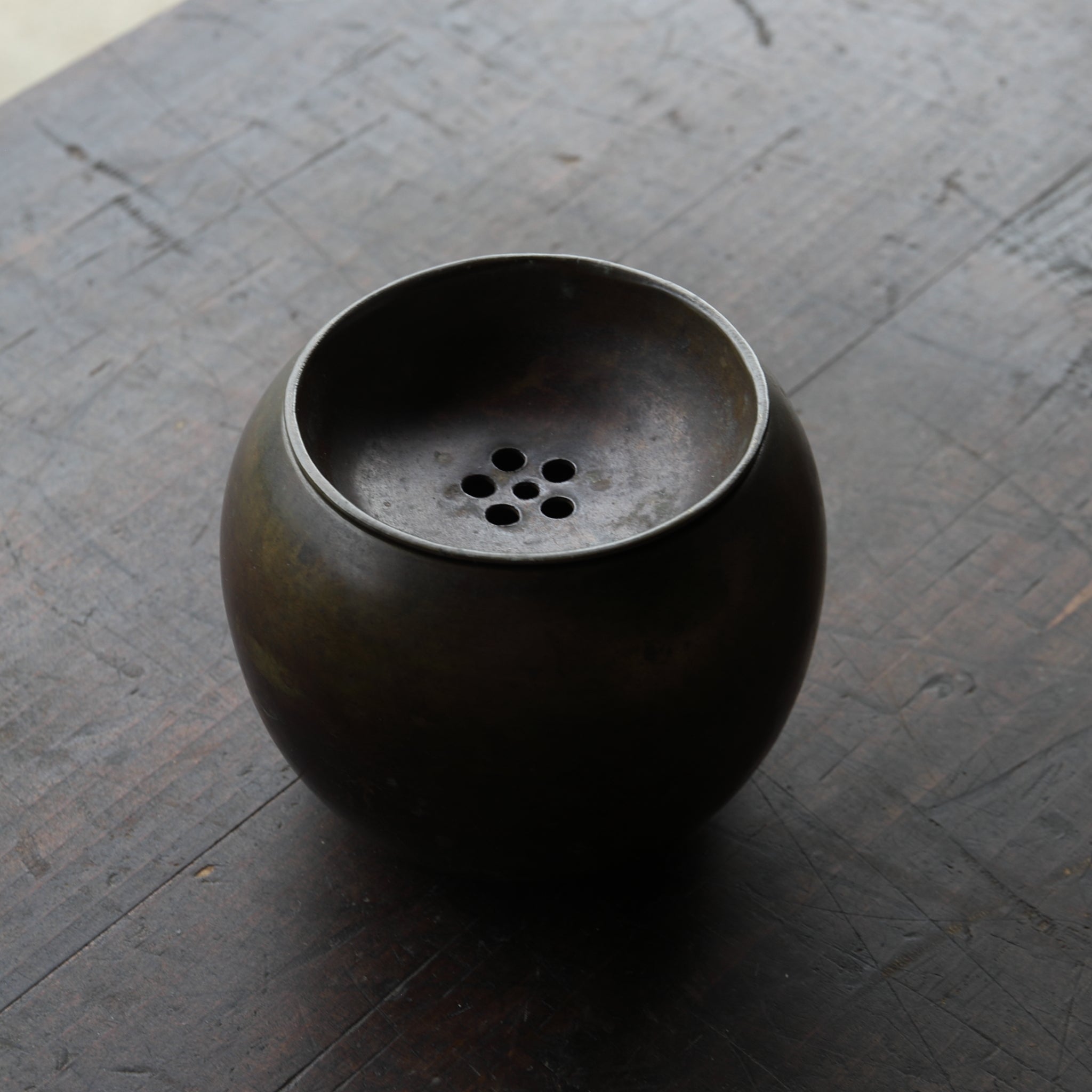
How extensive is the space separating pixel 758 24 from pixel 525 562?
141 cm

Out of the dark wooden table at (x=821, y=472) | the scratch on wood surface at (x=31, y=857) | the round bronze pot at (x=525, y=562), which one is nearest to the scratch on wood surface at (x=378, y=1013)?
the dark wooden table at (x=821, y=472)

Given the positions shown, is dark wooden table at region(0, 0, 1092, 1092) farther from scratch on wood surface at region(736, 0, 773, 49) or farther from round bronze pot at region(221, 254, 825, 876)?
round bronze pot at region(221, 254, 825, 876)

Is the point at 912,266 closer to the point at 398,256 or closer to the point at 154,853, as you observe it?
the point at 398,256

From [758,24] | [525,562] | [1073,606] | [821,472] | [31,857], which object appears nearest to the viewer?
[525,562]

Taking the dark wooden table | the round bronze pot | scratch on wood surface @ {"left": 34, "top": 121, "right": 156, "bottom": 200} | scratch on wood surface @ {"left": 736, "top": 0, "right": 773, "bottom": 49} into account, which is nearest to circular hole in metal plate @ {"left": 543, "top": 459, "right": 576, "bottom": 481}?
the round bronze pot

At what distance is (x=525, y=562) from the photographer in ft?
2.70

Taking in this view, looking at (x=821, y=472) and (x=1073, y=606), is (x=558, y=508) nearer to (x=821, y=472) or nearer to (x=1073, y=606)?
(x=821, y=472)

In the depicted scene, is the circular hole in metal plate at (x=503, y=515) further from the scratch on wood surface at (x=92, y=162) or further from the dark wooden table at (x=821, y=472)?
the scratch on wood surface at (x=92, y=162)

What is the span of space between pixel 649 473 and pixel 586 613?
9.7 inches

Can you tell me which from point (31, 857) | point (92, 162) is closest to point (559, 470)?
→ point (31, 857)

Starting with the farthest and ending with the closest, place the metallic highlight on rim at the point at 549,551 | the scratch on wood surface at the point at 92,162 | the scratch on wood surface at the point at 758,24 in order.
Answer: the scratch on wood surface at the point at 758,24 < the scratch on wood surface at the point at 92,162 < the metallic highlight on rim at the point at 549,551

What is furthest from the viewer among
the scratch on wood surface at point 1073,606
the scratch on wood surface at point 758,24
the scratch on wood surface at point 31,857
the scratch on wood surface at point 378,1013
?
the scratch on wood surface at point 758,24

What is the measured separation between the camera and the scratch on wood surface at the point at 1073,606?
1.32 metres

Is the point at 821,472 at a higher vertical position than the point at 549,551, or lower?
lower
